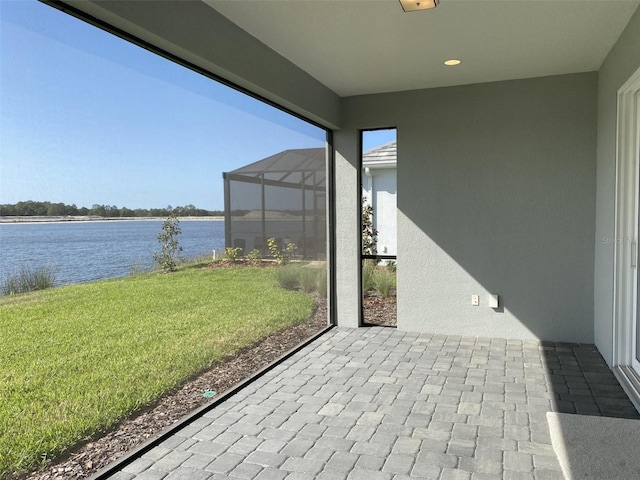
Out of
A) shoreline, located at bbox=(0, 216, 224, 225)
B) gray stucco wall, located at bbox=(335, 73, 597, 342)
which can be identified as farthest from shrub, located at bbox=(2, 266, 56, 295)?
gray stucco wall, located at bbox=(335, 73, 597, 342)

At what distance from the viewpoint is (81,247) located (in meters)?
2.49

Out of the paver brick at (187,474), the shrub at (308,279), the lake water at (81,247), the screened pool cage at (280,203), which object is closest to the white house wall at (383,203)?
the screened pool cage at (280,203)

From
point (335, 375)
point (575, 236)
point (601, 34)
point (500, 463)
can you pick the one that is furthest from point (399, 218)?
point (500, 463)

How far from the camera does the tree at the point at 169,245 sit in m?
3.09

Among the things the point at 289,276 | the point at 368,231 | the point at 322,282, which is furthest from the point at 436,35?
the point at 322,282

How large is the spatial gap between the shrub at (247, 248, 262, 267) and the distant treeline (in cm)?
91

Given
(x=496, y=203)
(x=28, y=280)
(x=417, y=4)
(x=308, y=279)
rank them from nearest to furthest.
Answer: (x=28, y=280) → (x=417, y=4) → (x=496, y=203) → (x=308, y=279)

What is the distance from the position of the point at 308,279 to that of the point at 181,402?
217 centimetres

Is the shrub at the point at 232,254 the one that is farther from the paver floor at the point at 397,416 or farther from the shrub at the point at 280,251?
the paver floor at the point at 397,416

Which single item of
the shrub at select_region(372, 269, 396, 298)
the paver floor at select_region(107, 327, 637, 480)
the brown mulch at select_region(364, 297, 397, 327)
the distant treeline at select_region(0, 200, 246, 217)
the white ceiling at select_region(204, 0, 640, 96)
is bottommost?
the paver floor at select_region(107, 327, 637, 480)

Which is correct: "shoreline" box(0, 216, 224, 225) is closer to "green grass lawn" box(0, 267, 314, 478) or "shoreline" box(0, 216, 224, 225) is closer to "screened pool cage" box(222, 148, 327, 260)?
"green grass lawn" box(0, 267, 314, 478)

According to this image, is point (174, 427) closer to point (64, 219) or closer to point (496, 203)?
point (64, 219)

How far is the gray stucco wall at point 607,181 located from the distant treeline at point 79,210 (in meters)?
3.09

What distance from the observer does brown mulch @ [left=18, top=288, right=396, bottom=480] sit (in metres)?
2.41
